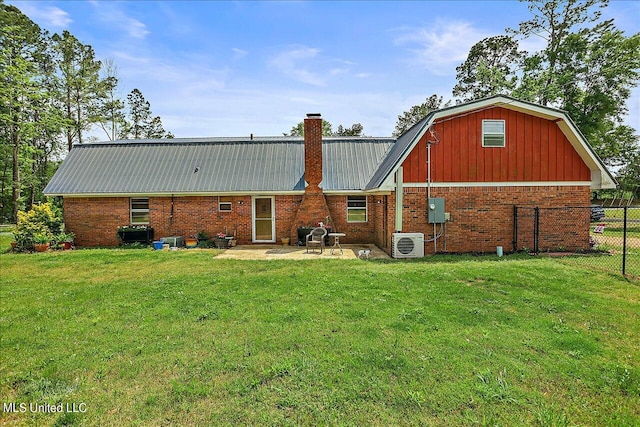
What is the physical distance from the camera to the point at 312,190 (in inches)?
589

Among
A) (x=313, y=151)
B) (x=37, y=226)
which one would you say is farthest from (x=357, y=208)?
(x=37, y=226)

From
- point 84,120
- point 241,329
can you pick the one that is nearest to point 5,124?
point 84,120

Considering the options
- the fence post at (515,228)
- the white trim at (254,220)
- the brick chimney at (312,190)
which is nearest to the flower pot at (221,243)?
the white trim at (254,220)

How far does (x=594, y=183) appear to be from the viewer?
11898 mm

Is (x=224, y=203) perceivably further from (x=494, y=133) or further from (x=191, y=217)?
(x=494, y=133)

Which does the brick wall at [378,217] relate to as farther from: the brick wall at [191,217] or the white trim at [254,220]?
the white trim at [254,220]

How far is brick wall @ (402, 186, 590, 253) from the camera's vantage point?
11.9m

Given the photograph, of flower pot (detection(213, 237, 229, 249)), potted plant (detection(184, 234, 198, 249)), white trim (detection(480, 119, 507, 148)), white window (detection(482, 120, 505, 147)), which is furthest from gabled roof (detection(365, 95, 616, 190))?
potted plant (detection(184, 234, 198, 249))

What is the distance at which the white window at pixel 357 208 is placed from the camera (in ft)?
50.5

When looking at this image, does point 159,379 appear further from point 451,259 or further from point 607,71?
point 607,71

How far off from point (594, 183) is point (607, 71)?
1632 centimetres

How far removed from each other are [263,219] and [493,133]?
933cm

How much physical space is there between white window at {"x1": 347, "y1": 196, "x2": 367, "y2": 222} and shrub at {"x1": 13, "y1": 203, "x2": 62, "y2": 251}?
38.9 ft

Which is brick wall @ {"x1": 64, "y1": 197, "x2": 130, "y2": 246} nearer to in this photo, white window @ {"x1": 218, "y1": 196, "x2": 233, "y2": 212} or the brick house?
the brick house
